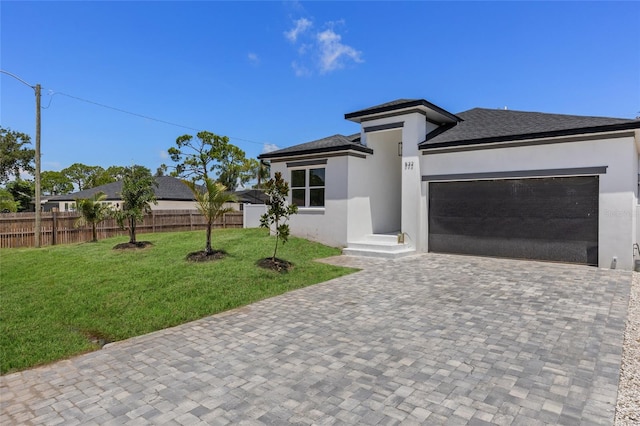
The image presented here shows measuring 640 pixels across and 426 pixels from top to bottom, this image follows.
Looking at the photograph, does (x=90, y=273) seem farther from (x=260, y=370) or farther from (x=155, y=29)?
(x=155, y=29)

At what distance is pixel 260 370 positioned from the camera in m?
4.03

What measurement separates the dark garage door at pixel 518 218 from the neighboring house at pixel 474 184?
0.03m

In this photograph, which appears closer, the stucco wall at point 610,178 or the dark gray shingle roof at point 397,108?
the stucco wall at point 610,178

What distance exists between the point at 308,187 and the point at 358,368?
421 inches

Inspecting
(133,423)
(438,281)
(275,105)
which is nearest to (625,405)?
(133,423)

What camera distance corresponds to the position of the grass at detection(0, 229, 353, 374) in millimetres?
5199

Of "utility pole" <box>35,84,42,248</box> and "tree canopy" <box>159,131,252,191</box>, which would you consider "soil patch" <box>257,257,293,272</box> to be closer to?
"utility pole" <box>35,84,42,248</box>

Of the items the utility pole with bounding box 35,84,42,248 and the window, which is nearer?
the window

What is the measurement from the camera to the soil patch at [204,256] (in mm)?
9753

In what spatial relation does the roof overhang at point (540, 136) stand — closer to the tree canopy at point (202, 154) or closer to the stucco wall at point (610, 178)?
the stucco wall at point (610, 178)

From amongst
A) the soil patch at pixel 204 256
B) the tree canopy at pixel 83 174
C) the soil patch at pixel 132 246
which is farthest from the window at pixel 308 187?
the tree canopy at pixel 83 174

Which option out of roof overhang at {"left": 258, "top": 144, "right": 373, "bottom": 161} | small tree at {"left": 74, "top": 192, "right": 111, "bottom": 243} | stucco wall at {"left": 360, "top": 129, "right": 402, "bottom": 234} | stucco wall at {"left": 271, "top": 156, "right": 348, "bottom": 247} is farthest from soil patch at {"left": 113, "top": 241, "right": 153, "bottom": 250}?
stucco wall at {"left": 360, "top": 129, "right": 402, "bottom": 234}

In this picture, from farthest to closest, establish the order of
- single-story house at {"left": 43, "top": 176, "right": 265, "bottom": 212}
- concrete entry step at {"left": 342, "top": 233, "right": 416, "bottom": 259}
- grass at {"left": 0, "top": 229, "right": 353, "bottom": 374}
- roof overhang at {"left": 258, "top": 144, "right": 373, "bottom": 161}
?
single-story house at {"left": 43, "top": 176, "right": 265, "bottom": 212} → roof overhang at {"left": 258, "top": 144, "right": 373, "bottom": 161} → concrete entry step at {"left": 342, "top": 233, "right": 416, "bottom": 259} → grass at {"left": 0, "top": 229, "right": 353, "bottom": 374}

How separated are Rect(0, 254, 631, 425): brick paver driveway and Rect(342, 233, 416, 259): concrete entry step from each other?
16.1 feet
